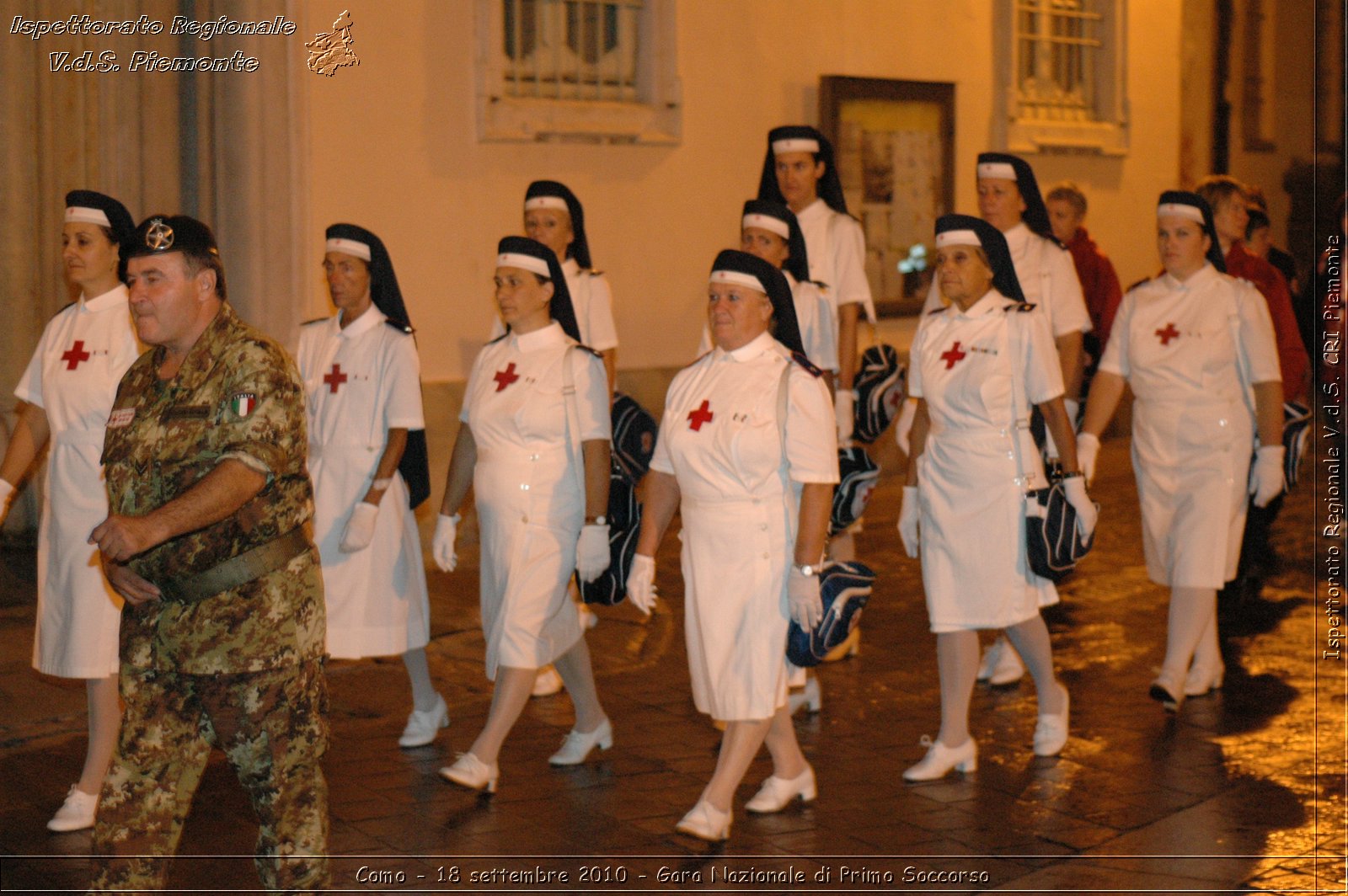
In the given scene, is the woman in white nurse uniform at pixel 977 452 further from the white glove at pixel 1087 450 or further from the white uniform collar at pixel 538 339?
the white uniform collar at pixel 538 339

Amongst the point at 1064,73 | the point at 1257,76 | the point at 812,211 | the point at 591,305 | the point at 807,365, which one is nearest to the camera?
the point at 807,365

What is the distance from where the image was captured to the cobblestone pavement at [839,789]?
540 centimetres

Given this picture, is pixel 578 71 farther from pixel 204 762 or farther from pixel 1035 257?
pixel 204 762

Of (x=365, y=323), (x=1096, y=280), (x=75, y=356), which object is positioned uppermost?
(x=1096, y=280)

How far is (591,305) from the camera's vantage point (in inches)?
340

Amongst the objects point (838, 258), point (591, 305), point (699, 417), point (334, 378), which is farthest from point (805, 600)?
point (591, 305)

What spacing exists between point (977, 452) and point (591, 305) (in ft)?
9.01

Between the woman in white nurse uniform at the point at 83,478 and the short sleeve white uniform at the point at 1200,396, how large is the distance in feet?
14.1

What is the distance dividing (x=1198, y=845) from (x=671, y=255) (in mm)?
7597

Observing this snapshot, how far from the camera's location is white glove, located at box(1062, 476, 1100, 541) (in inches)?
261

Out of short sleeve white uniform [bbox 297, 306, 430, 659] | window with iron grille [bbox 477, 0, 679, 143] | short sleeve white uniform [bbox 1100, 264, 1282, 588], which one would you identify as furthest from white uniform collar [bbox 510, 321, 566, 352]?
window with iron grille [bbox 477, 0, 679, 143]

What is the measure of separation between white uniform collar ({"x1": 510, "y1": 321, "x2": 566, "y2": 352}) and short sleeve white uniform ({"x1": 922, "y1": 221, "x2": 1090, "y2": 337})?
2.35 metres

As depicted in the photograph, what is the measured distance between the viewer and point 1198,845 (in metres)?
5.65

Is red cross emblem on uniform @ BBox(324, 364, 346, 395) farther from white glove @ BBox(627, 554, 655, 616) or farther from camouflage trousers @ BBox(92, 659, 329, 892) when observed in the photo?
camouflage trousers @ BBox(92, 659, 329, 892)
